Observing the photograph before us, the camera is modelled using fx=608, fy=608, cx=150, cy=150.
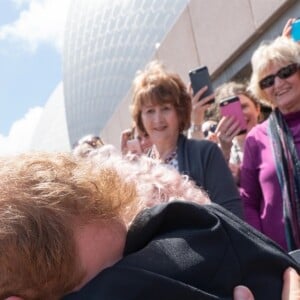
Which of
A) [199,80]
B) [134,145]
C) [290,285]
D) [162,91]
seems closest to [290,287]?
[290,285]

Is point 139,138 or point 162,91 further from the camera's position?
point 139,138

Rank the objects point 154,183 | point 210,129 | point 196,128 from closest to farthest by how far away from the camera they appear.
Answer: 1. point 154,183
2. point 196,128
3. point 210,129

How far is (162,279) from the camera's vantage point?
1003mm

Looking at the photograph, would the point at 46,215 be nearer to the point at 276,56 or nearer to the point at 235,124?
the point at 276,56

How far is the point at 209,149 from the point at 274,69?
2.08 ft

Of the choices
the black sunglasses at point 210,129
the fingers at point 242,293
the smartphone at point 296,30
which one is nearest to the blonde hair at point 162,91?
the smartphone at point 296,30

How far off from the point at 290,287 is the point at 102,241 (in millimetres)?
362

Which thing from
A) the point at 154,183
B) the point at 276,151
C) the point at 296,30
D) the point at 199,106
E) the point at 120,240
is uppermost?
the point at 296,30

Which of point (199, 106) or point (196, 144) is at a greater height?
point (199, 106)

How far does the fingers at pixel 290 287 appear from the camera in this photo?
1.13 metres

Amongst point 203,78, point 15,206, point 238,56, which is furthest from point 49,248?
point 238,56

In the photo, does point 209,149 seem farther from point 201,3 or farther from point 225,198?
point 201,3

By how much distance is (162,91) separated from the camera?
3.47m

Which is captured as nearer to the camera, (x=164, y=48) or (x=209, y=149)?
(x=209, y=149)
